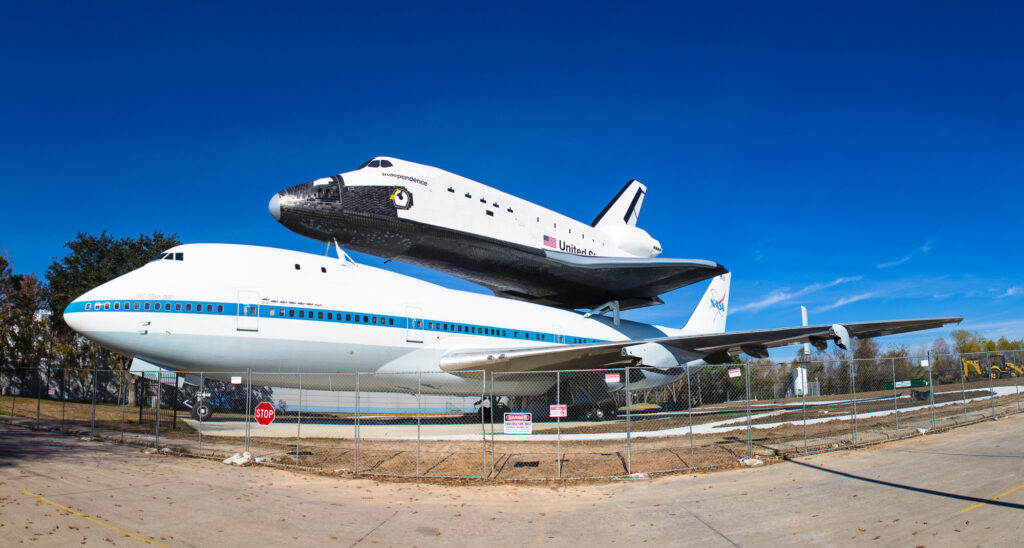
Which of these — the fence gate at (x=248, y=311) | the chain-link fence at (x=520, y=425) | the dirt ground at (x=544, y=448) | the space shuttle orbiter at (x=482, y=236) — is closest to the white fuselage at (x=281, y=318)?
the fence gate at (x=248, y=311)

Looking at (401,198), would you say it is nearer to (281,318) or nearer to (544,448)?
(281,318)

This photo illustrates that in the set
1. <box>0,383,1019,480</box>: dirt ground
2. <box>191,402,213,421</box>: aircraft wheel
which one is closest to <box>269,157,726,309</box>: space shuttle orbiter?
<box>191,402,213,421</box>: aircraft wheel

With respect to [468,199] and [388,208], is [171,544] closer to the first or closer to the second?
[388,208]

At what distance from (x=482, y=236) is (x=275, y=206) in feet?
26.6

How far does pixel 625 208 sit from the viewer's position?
34.5 metres

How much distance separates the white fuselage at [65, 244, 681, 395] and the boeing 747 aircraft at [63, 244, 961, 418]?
0.11 ft

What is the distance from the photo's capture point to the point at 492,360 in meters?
17.9

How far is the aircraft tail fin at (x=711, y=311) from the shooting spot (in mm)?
32656

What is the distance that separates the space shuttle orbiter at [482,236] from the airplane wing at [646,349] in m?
5.71

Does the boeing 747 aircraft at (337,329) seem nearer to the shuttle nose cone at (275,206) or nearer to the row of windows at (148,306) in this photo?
the row of windows at (148,306)

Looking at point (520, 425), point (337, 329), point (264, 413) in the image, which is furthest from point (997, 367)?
point (264, 413)

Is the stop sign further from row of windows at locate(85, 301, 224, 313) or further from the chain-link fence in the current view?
row of windows at locate(85, 301, 224, 313)

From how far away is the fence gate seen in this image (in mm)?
14656

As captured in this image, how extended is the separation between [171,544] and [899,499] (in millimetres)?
8920
